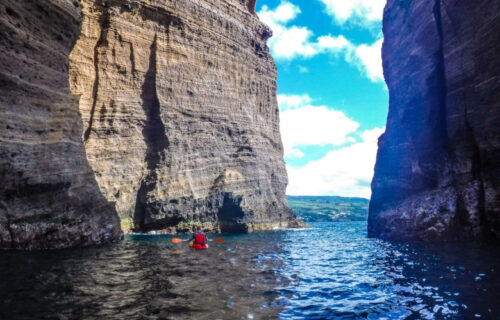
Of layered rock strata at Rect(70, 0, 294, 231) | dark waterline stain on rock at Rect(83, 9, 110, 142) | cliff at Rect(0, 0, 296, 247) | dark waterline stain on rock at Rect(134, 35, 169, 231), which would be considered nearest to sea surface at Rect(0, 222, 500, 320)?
cliff at Rect(0, 0, 296, 247)

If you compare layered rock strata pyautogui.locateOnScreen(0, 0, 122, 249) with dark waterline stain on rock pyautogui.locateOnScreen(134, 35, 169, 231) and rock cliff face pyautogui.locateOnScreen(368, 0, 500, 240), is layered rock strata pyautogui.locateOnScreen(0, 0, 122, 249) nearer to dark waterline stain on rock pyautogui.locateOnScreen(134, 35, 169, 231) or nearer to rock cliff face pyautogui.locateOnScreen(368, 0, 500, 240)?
dark waterline stain on rock pyautogui.locateOnScreen(134, 35, 169, 231)

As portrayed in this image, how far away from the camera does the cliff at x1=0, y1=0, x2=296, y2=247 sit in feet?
55.2

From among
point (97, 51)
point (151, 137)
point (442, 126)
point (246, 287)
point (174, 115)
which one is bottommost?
point (246, 287)

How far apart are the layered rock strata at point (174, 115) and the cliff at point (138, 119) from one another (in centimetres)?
13

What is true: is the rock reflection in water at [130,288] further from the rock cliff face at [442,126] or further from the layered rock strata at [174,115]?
the layered rock strata at [174,115]

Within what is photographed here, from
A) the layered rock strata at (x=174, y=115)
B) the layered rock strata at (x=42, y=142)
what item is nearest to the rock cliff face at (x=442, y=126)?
the layered rock strata at (x=174, y=115)

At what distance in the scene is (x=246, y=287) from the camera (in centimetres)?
932

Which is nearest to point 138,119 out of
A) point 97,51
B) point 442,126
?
point 97,51

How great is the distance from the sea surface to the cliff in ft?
17.9

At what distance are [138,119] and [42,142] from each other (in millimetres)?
→ 19922

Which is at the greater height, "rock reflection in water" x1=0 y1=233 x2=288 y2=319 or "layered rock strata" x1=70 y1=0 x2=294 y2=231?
"layered rock strata" x1=70 y1=0 x2=294 y2=231

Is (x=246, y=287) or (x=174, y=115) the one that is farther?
(x=174, y=115)

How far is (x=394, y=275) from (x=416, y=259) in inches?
145

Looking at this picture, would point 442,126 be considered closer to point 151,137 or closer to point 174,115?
point 174,115
